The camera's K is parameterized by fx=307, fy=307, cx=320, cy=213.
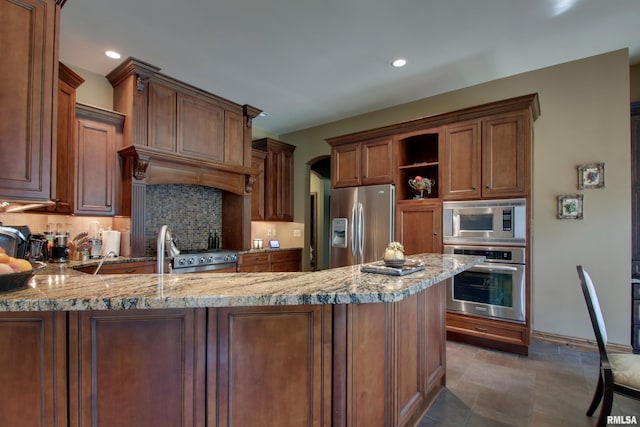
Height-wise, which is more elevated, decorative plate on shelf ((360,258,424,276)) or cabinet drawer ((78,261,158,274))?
decorative plate on shelf ((360,258,424,276))

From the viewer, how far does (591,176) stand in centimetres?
Answer: 312

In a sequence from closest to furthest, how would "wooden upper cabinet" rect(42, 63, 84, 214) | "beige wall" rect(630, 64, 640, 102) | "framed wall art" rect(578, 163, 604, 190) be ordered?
1. "wooden upper cabinet" rect(42, 63, 84, 214)
2. "framed wall art" rect(578, 163, 604, 190)
3. "beige wall" rect(630, 64, 640, 102)

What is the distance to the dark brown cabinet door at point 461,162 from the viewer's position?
3.28 metres

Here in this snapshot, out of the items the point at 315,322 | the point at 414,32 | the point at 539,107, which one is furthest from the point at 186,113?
the point at 539,107

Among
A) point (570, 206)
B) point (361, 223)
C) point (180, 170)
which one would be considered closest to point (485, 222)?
point (570, 206)

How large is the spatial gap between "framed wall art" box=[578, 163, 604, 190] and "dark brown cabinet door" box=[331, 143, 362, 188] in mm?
2371

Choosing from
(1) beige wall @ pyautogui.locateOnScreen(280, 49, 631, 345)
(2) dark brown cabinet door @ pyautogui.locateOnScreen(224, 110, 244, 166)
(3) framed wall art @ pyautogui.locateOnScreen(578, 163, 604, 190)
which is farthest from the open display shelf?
(2) dark brown cabinet door @ pyautogui.locateOnScreen(224, 110, 244, 166)

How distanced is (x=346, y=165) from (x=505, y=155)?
1942 millimetres

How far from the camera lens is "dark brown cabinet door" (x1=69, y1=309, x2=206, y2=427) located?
3.74 ft

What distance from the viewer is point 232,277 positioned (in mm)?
1479

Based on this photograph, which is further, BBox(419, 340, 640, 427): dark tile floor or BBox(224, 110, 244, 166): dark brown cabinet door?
BBox(224, 110, 244, 166): dark brown cabinet door

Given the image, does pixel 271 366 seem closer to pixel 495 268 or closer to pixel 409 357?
pixel 409 357

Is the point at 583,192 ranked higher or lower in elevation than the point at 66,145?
lower

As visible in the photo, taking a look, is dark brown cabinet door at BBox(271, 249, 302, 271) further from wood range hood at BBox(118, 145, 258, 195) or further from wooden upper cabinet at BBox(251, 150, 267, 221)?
wood range hood at BBox(118, 145, 258, 195)
